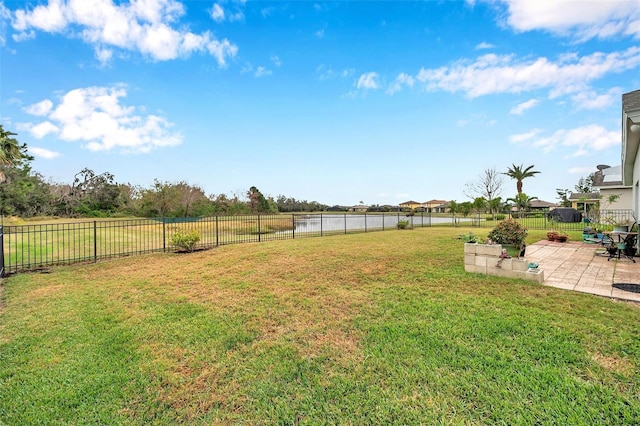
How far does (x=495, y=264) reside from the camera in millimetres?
5121

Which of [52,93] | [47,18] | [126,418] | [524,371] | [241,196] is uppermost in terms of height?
[47,18]

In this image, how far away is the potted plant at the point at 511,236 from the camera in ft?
18.6

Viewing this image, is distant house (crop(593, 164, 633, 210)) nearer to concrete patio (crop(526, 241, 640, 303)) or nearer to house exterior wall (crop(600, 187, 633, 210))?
house exterior wall (crop(600, 187, 633, 210))

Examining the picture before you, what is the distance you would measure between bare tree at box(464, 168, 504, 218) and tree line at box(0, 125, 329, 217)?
882 inches

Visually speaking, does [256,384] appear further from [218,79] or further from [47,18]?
[218,79]

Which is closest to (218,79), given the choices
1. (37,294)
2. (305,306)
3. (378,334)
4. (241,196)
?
(37,294)

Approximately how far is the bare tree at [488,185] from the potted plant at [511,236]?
90.7 ft

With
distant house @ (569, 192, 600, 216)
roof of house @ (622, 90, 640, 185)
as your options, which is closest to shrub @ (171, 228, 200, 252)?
roof of house @ (622, 90, 640, 185)

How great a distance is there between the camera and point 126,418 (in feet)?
6.69

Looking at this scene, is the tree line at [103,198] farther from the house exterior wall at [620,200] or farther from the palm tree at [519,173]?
the house exterior wall at [620,200]

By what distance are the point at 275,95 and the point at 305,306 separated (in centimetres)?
1181

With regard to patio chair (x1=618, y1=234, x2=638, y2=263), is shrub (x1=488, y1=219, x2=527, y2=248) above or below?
above

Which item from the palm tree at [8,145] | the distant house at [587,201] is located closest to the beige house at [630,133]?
the distant house at [587,201]

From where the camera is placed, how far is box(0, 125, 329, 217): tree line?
24047 millimetres
